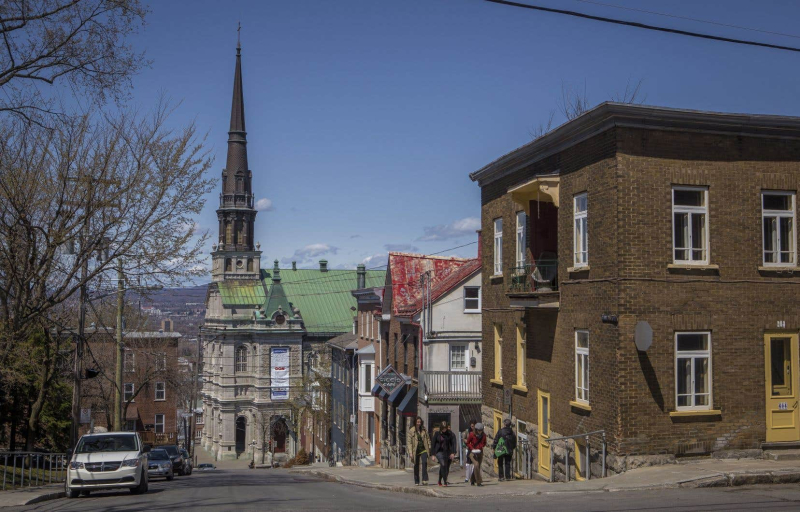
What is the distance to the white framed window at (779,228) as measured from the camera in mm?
18469

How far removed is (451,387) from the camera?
33875 millimetres

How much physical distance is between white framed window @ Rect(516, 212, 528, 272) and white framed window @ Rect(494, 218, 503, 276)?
1.74m

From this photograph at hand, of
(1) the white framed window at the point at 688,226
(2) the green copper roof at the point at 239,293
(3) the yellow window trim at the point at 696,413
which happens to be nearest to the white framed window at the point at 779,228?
(1) the white framed window at the point at 688,226

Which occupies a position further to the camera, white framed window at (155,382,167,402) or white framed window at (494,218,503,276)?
white framed window at (155,382,167,402)

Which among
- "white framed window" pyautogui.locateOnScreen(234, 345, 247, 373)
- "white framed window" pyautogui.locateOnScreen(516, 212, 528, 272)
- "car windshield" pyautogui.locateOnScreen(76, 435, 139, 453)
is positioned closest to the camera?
"car windshield" pyautogui.locateOnScreen(76, 435, 139, 453)

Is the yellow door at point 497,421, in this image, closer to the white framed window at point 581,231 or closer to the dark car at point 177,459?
the white framed window at point 581,231

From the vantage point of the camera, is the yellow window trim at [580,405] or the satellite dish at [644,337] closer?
the satellite dish at [644,337]

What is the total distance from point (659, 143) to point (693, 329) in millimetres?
4045

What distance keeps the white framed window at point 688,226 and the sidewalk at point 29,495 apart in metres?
14.6

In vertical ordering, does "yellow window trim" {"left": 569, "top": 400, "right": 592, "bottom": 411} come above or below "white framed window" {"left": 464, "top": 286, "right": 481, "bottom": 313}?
below

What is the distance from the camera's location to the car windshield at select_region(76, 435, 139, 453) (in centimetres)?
2012

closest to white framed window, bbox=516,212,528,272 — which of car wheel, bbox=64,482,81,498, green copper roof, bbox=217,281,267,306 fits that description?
car wheel, bbox=64,482,81,498

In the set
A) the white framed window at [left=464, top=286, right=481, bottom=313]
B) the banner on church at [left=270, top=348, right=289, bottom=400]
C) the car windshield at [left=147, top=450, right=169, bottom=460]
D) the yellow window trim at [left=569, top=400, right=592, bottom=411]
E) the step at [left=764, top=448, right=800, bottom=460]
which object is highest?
the white framed window at [left=464, top=286, right=481, bottom=313]

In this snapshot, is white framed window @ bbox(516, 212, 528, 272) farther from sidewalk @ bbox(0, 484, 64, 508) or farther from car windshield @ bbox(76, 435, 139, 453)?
sidewalk @ bbox(0, 484, 64, 508)
